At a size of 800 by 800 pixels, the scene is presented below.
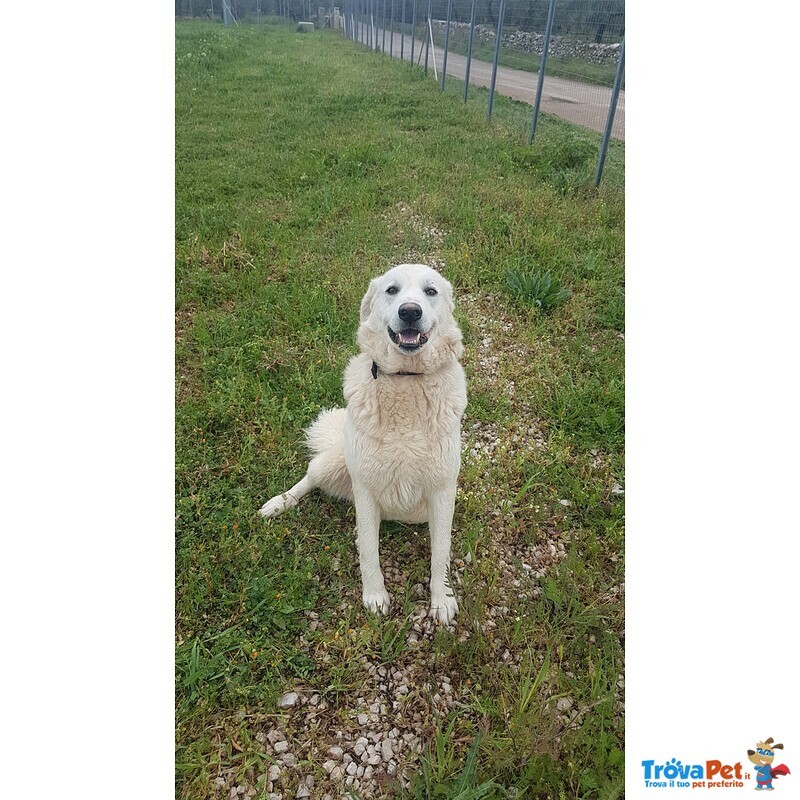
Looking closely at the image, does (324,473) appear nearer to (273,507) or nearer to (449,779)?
(273,507)

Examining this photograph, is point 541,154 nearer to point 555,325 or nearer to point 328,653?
A: point 555,325

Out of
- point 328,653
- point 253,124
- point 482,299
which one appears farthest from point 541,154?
point 328,653

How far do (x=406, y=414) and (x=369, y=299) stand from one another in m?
0.57

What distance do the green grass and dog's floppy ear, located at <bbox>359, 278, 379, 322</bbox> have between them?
3.65 feet

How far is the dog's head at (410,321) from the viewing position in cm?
207

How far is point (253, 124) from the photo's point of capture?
8680 millimetres

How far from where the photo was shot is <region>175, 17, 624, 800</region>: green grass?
1932 mm

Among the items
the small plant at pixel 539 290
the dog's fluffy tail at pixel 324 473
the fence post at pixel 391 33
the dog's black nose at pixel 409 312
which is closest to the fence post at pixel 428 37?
the fence post at pixel 391 33

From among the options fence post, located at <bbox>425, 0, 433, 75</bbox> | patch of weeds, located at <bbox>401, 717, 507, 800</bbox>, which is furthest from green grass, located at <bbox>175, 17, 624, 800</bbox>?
fence post, located at <bbox>425, 0, 433, 75</bbox>

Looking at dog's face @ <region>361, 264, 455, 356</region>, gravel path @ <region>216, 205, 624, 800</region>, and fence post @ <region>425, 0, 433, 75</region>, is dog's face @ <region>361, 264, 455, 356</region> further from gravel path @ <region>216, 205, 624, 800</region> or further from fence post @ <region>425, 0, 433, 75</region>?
fence post @ <region>425, 0, 433, 75</region>

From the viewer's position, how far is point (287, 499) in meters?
2.79

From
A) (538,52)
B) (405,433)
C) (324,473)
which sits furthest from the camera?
(538,52)
